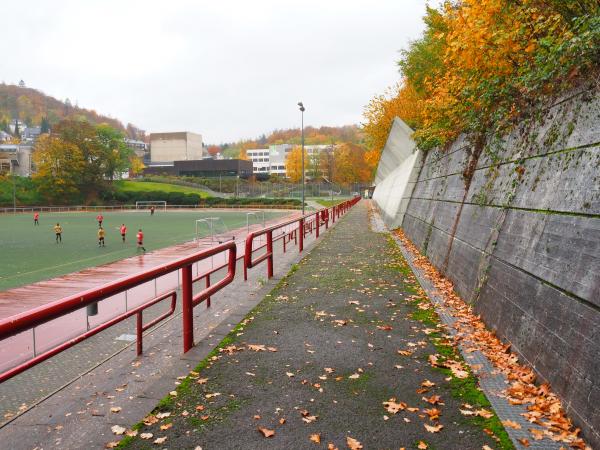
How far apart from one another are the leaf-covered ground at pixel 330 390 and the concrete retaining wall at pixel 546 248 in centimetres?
72

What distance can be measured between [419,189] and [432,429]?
16.8 m

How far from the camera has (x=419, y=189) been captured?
19.6 meters

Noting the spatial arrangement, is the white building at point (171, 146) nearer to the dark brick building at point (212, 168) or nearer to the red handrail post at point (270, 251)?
the dark brick building at point (212, 168)

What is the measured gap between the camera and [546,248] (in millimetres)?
4867

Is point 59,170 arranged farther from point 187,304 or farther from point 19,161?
point 187,304

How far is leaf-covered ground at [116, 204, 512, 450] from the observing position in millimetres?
3545

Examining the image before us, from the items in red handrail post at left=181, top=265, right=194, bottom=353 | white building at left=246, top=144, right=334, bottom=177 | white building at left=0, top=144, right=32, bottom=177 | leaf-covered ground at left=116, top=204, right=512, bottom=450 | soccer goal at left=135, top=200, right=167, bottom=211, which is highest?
white building at left=246, top=144, right=334, bottom=177

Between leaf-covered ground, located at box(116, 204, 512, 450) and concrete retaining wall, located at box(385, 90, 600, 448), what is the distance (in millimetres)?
723

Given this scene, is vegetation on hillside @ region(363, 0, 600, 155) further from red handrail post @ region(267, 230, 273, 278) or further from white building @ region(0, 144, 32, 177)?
white building @ region(0, 144, 32, 177)

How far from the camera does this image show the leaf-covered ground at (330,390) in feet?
11.6

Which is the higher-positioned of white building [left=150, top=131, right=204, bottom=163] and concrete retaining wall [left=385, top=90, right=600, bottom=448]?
white building [left=150, top=131, right=204, bottom=163]

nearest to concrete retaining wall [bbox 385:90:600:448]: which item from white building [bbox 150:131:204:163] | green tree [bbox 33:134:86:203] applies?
green tree [bbox 33:134:86:203]

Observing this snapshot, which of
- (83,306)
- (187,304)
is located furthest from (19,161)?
(83,306)

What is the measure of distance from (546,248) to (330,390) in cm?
282
